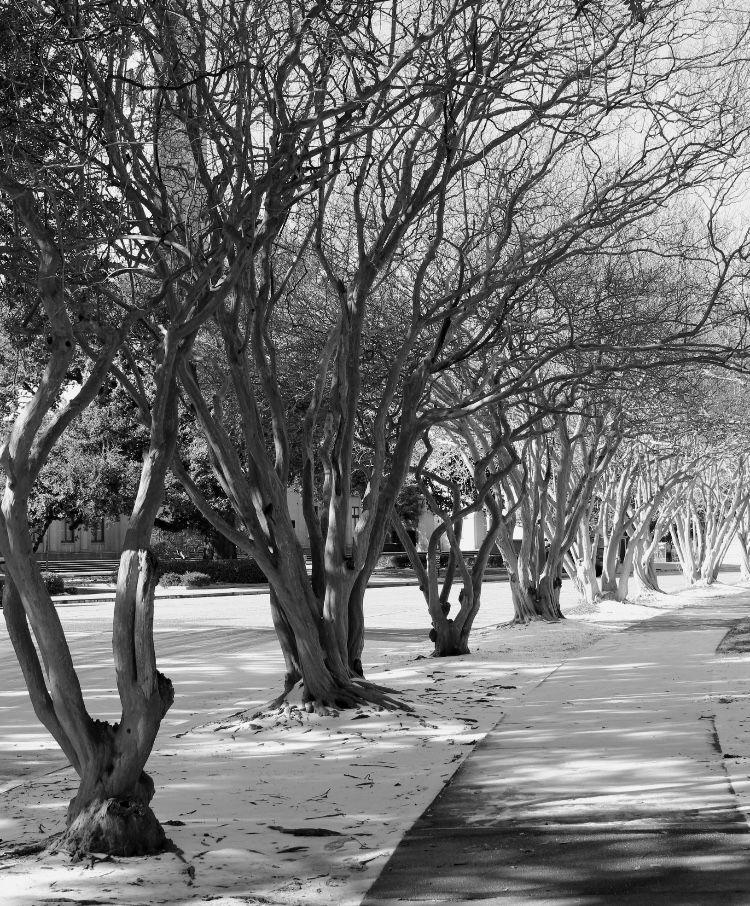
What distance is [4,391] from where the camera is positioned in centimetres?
3631

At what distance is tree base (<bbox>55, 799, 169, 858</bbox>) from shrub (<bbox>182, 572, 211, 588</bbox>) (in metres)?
35.7

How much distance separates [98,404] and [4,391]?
3.29 m

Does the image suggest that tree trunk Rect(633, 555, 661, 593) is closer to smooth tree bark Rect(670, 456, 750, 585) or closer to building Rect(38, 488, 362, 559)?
smooth tree bark Rect(670, 456, 750, 585)

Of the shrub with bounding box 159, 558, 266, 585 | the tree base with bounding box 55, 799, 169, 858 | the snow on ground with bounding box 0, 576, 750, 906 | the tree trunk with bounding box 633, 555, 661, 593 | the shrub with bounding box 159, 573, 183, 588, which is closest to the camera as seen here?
the snow on ground with bounding box 0, 576, 750, 906

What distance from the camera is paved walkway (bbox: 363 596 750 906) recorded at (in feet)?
16.1

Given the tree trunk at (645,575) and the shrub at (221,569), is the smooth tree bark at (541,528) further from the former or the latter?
the shrub at (221,569)

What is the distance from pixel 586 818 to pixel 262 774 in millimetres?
2503

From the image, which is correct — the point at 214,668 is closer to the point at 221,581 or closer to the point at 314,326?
the point at 314,326

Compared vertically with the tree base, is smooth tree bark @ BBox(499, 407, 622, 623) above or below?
above

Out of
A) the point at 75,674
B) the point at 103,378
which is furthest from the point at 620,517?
the point at 75,674

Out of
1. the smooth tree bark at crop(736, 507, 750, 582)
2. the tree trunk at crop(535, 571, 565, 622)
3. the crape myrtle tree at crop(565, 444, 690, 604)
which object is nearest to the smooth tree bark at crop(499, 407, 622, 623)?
the tree trunk at crop(535, 571, 565, 622)

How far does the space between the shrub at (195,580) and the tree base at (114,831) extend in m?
35.7

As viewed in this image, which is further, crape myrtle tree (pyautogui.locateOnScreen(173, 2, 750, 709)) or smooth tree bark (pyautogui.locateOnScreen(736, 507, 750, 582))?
smooth tree bark (pyautogui.locateOnScreen(736, 507, 750, 582))

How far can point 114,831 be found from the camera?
5453 mm
